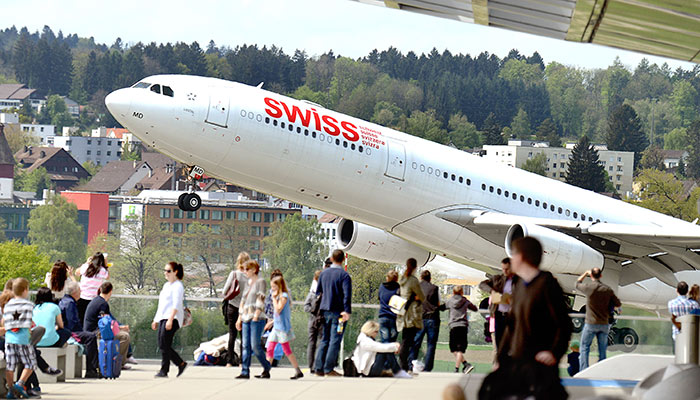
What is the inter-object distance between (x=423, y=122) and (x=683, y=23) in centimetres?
17124

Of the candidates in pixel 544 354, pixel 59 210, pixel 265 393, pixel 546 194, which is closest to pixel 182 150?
pixel 546 194

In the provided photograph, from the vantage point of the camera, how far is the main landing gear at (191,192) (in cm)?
2405

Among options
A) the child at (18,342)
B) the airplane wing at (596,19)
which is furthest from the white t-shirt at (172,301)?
the airplane wing at (596,19)

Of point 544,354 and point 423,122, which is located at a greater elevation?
point 423,122

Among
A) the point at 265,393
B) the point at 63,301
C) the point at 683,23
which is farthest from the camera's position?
the point at 63,301

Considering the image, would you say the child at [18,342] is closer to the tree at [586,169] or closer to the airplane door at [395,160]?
the airplane door at [395,160]

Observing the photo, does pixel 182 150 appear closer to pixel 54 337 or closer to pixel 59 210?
pixel 54 337

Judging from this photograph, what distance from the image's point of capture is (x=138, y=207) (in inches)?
6511

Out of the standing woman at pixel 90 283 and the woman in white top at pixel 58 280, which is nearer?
the woman in white top at pixel 58 280

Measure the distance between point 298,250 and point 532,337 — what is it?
438 ft

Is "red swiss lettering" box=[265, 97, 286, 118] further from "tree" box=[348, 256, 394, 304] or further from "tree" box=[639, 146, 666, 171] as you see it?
"tree" box=[639, 146, 666, 171]

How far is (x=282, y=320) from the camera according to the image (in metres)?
14.8

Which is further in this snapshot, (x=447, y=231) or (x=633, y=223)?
(x=633, y=223)

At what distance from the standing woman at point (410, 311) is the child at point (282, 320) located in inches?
67.1
